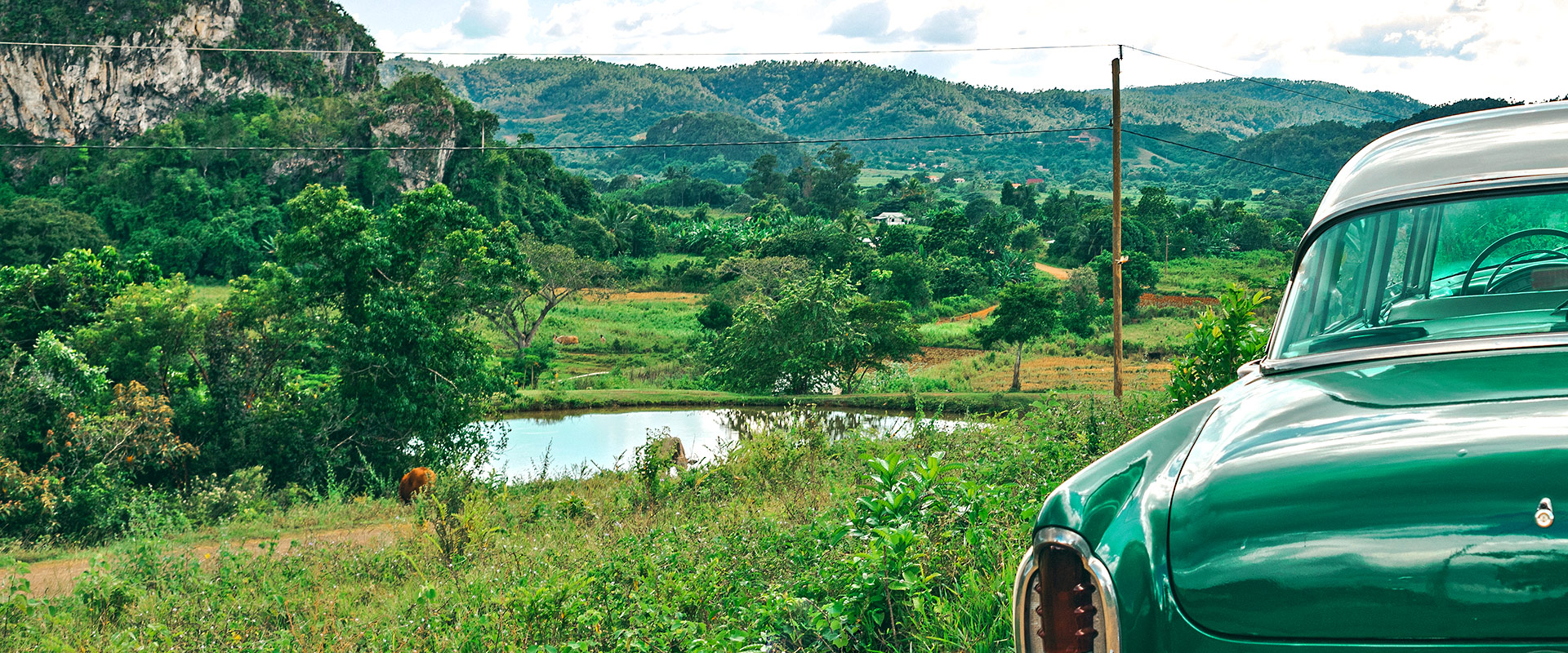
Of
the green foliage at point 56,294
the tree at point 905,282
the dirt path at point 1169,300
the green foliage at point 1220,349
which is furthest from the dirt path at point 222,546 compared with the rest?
the dirt path at point 1169,300

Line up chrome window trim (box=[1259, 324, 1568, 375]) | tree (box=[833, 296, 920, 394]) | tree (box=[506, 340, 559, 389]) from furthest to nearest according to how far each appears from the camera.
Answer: tree (box=[506, 340, 559, 389])
tree (box=[833, 296, 920, 394])
chrome window trim (box=[1259, 324, 1568, 375])

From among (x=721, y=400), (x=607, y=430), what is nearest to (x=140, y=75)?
(x=721, y=400)

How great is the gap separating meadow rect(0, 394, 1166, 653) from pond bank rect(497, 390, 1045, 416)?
46.8 feet

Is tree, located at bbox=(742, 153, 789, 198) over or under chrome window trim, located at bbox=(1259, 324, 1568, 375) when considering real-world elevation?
over

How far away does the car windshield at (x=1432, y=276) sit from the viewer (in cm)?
229

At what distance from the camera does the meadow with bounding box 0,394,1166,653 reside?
398cm

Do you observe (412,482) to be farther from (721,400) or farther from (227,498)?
(721,400)

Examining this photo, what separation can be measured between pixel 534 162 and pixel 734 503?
69071mm

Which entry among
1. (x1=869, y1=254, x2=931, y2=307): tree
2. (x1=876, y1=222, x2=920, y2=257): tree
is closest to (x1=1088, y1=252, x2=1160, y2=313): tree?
(x1=869, y1=254, x2=931, y2=307): tree

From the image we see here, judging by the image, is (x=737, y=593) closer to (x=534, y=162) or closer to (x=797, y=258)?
(x=797, y=258)

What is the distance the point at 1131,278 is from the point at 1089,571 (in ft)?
165

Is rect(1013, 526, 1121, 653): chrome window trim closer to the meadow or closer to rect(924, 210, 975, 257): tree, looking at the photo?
the meadow

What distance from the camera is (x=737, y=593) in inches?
202

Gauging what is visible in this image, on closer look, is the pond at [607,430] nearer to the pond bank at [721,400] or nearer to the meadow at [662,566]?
the pond bank at [721,400]
